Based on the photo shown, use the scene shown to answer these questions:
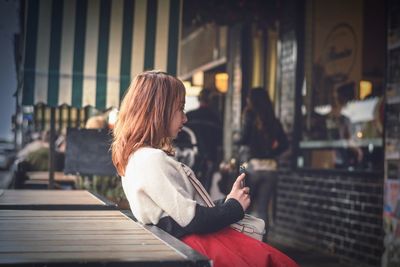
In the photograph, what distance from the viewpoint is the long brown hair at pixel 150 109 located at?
8.80 ft

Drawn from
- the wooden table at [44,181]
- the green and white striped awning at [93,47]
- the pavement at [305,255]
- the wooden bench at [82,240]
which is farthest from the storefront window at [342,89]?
the wooden bench at [82,240]

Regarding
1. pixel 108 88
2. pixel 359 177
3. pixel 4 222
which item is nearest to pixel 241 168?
pixel 4 222

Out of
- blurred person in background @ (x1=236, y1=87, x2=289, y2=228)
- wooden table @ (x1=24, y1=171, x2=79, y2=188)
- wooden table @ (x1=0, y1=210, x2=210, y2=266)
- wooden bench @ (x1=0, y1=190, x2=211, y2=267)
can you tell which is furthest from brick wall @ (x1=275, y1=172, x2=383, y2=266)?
wooden table @ (x1=0, y1=210, x2=210, y2=266)

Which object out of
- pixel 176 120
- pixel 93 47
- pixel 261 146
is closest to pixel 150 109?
pixel 176 120

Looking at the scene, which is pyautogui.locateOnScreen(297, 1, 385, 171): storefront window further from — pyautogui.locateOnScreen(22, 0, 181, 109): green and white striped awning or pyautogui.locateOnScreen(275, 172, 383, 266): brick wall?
pyautogui.locateOnScreen(22, 0, 181, 109): green and white striped awning

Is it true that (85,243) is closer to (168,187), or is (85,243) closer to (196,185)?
(168,187)

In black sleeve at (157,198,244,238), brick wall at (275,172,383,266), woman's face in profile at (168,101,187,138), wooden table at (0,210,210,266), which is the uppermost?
woman's face in profile at (168,101,187,138)

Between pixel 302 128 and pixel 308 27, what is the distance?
3.84 feet

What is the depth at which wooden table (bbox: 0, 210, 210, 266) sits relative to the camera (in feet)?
6.19

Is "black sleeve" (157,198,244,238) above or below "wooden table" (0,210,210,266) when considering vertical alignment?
above

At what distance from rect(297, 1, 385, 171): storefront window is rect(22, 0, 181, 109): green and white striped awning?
1950 mm

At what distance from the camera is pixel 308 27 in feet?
28.1

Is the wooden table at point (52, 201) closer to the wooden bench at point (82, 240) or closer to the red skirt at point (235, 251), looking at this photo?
the wooden bench at point (82, 240)

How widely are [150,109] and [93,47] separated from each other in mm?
3767
